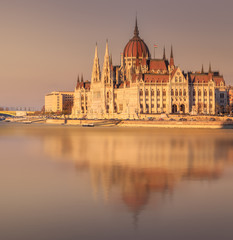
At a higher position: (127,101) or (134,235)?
(127,101)

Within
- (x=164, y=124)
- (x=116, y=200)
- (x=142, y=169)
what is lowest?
(x=116, y=200)

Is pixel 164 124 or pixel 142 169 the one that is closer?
pixel 142 169

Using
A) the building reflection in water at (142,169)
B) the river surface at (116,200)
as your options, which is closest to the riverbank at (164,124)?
the building reflection in water at (142,169)

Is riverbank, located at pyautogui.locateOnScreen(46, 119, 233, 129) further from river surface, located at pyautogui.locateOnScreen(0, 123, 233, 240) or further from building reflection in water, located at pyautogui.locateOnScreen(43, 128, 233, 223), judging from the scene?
river surface, located at pyautogui.locateOnScreen(0, 123, 233, 240)

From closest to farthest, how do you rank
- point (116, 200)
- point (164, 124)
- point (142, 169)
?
1. point (116, 200)
2. point (142, 169)
3. point (164, 124)

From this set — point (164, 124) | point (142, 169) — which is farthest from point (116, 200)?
point (164, 124)

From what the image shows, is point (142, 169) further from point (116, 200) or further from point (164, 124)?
point (164, 124)

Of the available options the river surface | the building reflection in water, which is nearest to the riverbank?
the building reflection in water

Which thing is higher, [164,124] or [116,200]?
[164,124]

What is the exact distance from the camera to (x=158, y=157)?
161 feet

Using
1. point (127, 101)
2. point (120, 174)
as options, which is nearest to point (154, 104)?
point (127, 101)

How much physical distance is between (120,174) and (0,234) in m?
17.6

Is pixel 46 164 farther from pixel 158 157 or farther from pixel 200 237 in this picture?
pixel 200 237

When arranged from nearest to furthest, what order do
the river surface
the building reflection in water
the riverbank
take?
the river surface, the building reflection in water, the riverbank
